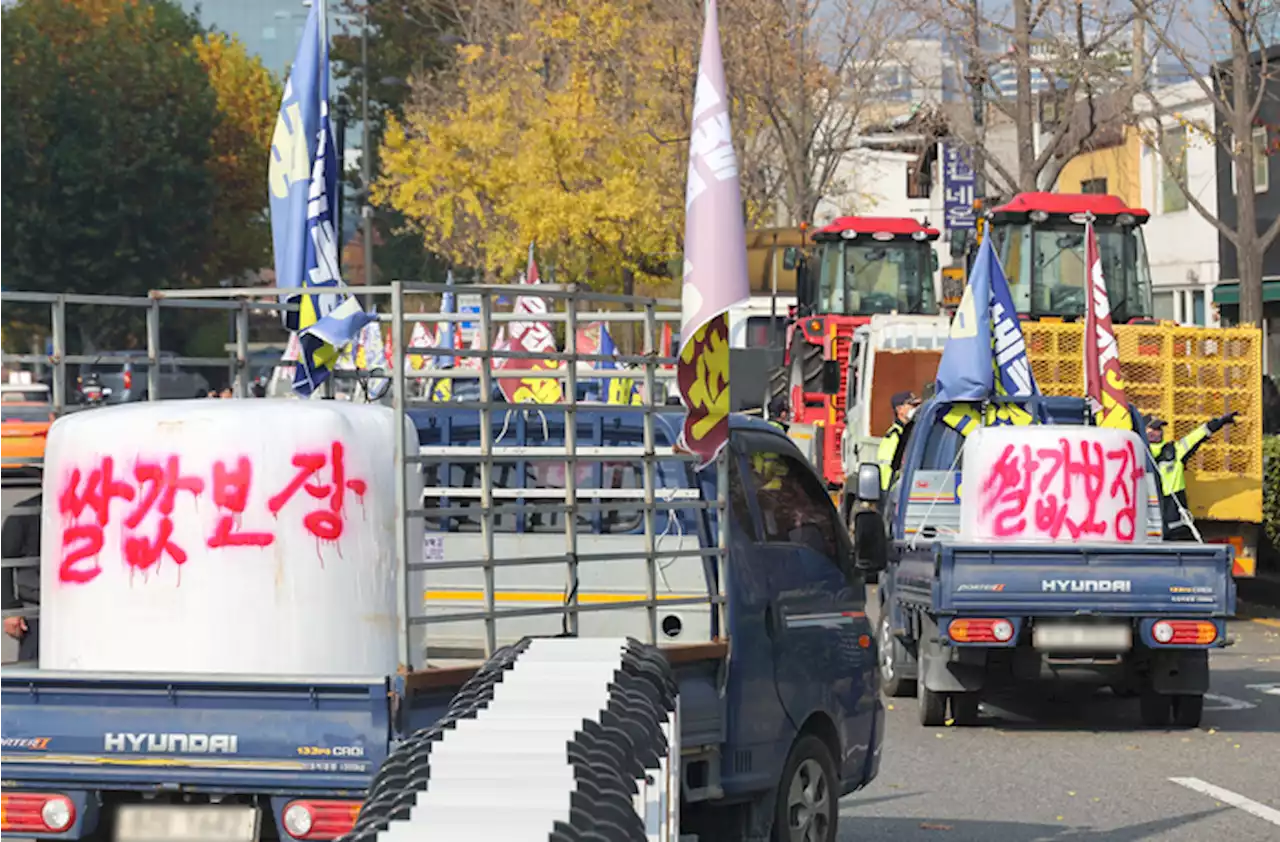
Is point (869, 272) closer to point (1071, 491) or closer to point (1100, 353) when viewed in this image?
point (1100, 353)

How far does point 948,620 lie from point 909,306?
68.1 feet

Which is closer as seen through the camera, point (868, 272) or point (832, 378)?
point (832, 378)

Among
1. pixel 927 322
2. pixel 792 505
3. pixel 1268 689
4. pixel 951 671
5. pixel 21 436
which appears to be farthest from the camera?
pixel 927 322

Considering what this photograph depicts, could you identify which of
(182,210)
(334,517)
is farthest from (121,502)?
(182,210)

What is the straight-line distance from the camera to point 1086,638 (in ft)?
45.6

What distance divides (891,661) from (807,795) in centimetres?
656

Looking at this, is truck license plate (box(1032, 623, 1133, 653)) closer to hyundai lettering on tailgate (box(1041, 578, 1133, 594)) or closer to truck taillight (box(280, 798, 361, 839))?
hyundai lettering on tailgate (box(1041, 578, 1133, 594))

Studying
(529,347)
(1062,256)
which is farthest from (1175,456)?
(1062,256)

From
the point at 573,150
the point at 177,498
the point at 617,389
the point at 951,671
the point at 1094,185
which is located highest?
the point at 573,150

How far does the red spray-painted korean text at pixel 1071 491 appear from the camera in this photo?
14.6m

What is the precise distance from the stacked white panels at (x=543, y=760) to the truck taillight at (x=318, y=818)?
587mm

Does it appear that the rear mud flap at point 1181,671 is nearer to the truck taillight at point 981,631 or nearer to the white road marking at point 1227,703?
the truck taillight at point 981,631

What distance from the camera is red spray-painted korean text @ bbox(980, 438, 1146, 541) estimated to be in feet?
48.0

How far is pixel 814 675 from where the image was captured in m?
9.27
